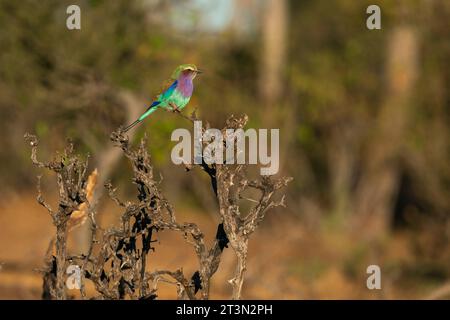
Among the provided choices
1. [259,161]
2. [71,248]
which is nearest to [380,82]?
[259,161]

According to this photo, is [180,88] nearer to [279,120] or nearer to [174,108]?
[174,108]

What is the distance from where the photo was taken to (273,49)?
25391mm

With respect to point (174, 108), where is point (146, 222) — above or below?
below

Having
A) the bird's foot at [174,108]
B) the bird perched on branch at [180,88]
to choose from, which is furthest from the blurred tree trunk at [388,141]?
the bird's foot at [174,108]

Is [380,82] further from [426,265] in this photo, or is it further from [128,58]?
[128,58]

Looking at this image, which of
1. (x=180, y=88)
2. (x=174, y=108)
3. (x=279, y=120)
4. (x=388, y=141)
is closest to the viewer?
(x=174, y=108)

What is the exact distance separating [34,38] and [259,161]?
5249mm

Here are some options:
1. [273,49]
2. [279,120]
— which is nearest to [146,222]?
[279,120]

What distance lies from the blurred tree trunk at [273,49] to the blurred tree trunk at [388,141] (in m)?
2.86

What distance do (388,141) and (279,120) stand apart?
8.62ft

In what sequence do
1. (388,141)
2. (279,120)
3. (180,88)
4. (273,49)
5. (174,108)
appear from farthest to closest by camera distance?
(273,49) < (388,141) < (279,120) < (180,88) < (174,108)

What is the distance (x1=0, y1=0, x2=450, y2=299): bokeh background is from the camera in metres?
14.5

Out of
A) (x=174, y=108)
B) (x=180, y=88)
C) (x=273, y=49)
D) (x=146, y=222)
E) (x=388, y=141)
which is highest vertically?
(x=273, y=49)

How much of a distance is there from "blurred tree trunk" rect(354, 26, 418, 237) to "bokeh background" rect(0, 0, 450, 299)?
5 cm
